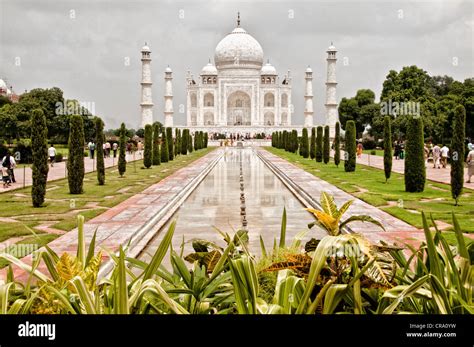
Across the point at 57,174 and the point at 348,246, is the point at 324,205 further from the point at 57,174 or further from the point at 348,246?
the point at 57,174

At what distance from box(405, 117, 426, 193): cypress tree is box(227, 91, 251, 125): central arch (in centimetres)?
4710

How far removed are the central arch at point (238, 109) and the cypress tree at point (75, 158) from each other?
47.7m

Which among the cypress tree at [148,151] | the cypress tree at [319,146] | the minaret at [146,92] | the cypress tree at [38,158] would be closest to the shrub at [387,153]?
the cypress tree at [38,158]

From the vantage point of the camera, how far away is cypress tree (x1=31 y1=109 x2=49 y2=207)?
8148 millimetres

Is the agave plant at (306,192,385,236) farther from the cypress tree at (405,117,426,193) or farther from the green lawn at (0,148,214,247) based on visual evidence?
the cypress tree at (405,117,426,193)

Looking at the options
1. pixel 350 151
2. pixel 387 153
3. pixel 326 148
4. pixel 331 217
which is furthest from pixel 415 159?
pixel 326 148

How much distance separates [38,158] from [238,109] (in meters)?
50.6

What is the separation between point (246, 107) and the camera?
58.8 m

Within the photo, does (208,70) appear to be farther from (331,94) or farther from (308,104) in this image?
(331,94)

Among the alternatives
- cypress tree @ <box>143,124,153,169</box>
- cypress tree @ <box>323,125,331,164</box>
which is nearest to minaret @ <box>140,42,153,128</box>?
cypress tree @ <box>323,125,331,164</box>

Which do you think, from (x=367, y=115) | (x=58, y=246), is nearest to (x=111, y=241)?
(x=58, y=246)
